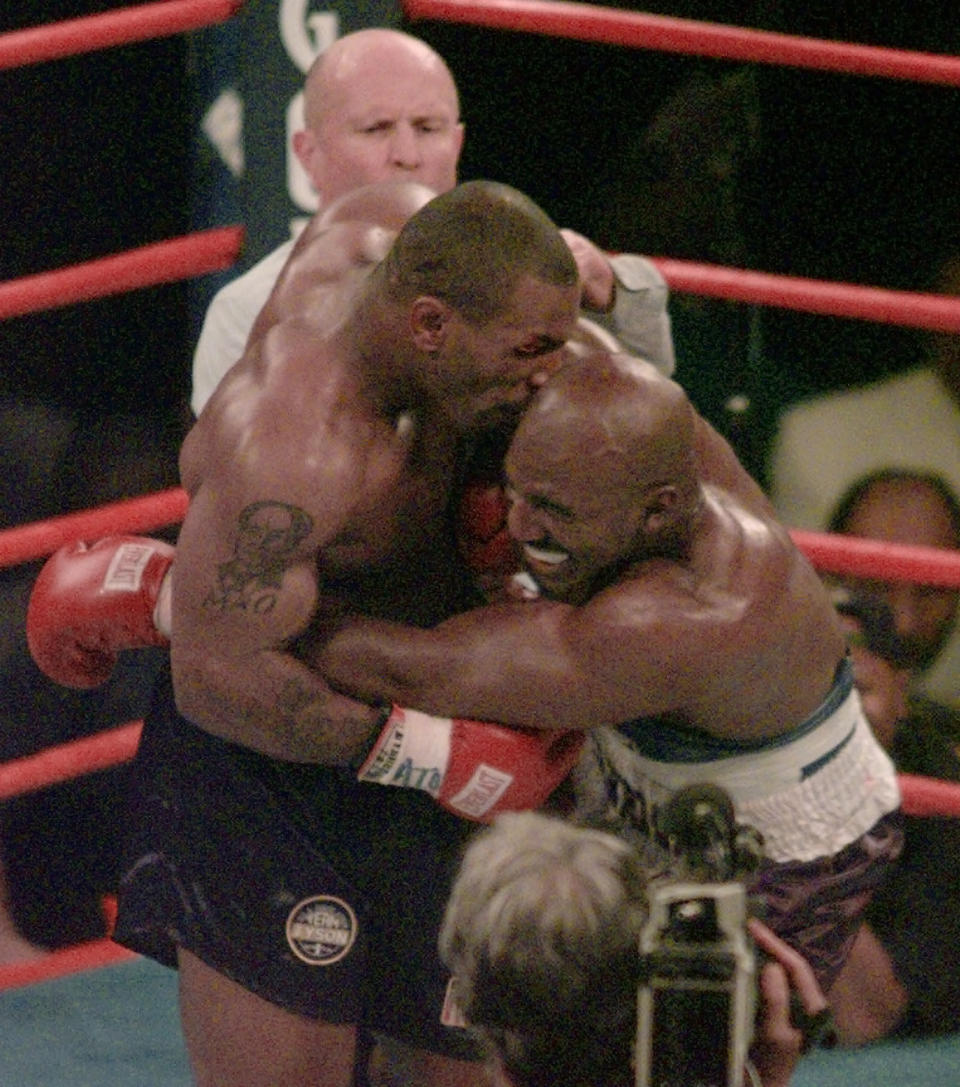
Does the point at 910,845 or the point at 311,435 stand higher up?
the point at 311,435

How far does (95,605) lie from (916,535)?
1503 millimetres

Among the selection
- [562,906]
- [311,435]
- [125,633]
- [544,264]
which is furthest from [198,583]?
[562,906]

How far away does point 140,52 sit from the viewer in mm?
2881

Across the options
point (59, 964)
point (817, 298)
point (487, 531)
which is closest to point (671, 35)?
point (817, 298)

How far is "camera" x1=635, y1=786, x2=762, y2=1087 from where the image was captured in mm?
1231

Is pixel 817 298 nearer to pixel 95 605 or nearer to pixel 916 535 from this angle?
pixel 916 535

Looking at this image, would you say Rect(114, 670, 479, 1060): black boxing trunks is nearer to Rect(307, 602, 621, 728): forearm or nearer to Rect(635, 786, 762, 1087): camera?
Rect(307, 602, 621, 728): forearm

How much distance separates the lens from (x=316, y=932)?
2014 millimetres

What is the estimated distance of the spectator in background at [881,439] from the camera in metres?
3.07

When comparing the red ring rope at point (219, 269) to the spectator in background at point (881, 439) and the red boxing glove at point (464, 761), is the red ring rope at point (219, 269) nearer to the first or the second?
the spectator in background at point (881, 439)

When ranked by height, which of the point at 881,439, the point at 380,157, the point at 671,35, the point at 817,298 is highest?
the point at 671,35

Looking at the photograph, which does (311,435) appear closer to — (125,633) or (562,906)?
(125,633)

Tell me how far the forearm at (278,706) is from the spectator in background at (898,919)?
3.30 feet

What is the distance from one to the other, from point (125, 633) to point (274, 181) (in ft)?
2.02
